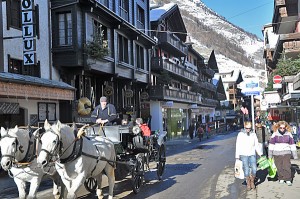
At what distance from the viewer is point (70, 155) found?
709cm

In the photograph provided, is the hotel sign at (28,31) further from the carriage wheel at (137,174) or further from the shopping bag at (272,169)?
the shopping bag at (272,169)

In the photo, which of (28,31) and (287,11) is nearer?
(28,31)

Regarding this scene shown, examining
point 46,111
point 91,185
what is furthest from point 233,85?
point 91,185

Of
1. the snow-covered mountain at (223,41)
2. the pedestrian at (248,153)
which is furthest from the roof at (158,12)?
the snow-covered mountain at (223,41)

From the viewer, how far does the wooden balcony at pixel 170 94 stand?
38.4 meters

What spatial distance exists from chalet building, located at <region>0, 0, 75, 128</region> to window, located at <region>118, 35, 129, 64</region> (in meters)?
8.84

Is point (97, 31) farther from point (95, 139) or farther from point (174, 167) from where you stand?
point (95, 139)

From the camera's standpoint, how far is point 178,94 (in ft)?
152

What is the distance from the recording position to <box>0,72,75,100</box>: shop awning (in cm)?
1494

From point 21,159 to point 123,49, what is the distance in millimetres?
22647

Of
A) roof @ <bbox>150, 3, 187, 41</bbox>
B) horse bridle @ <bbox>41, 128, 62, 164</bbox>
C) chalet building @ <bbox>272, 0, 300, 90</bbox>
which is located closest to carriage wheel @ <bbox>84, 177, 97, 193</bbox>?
horse bridle @ <bbox>41, 128, 62, 164</bbox>

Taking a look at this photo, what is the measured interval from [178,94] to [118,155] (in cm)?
3598

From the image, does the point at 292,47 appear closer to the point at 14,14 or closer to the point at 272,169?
the point at 272,169

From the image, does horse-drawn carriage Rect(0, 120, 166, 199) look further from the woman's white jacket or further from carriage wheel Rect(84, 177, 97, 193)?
the woman's white jacket
